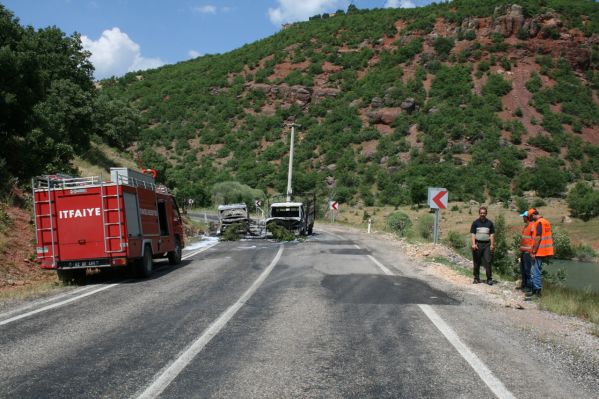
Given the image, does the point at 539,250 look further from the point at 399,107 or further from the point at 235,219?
the point at 399,107

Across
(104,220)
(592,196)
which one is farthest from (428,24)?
(104,220)

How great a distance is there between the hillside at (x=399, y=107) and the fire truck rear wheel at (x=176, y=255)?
4307 cm

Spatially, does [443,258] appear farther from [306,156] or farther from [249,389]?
[306,156]

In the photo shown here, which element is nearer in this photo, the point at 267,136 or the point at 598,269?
the point at 598,269

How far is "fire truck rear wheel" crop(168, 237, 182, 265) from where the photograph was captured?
16.7 metres

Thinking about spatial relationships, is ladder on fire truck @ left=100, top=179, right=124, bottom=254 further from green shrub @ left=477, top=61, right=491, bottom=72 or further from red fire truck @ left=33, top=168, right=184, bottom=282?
green shrub @ left=477, top=61, right=491, bottom=72

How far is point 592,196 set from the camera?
5403 centimetres

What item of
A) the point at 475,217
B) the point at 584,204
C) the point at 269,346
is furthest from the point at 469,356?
the point at 584,204

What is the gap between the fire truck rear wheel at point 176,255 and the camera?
16719 mm

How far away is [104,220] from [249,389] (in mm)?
8765

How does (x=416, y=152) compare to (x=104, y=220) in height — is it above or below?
above

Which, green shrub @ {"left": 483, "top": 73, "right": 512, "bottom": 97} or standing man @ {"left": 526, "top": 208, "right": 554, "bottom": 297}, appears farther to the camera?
green shrub @ {"left": 483, "top": 73, "right": 512, "bottom": 97}

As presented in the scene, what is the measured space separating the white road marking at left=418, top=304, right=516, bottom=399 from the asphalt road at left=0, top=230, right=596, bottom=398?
0.05ft

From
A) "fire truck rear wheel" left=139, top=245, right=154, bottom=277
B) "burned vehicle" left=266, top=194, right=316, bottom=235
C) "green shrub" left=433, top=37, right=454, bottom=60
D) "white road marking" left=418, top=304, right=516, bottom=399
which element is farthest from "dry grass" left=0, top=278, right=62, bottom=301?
"green shrub" left=433, top=37, right=454, bottom=60
